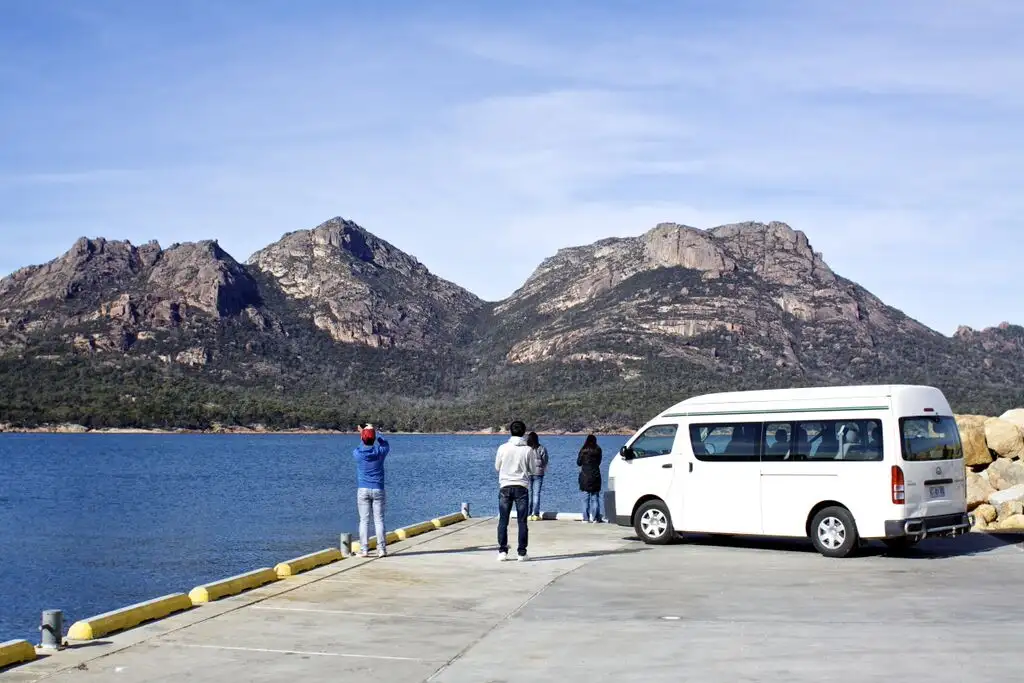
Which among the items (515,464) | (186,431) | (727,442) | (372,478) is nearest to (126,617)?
(372,478)

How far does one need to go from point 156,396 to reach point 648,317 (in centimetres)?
7916

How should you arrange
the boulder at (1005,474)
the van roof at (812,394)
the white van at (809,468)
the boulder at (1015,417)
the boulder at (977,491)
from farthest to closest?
the boulder at (1015,417)
the boulder at (1005,474)
the boulder at (977,491)
the van roof at (812,394)
the white van at (809,468)

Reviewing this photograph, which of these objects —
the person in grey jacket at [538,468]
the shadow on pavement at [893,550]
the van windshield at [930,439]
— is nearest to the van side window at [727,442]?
the shadow on pavement at [893,550]

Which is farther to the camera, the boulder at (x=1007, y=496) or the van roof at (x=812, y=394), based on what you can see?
the boulder at (x=1007, y=496)

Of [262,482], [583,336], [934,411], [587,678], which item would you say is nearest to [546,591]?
[587,678]

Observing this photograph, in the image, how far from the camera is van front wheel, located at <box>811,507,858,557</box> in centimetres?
1736

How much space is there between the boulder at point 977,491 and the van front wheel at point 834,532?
8287 millimetres

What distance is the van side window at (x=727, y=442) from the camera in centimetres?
1831

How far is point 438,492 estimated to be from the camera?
65875mm

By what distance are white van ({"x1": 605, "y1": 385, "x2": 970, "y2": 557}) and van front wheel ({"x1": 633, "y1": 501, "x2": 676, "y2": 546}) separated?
0.02 meters

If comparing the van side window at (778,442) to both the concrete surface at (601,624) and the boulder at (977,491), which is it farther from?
the boulder at (977,491)

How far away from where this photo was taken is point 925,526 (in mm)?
17078

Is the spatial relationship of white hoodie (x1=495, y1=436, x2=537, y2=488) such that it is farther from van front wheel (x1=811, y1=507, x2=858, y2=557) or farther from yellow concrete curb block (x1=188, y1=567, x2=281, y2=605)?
van front wheel (x1=811, y1=507, x2=858, y2=557)

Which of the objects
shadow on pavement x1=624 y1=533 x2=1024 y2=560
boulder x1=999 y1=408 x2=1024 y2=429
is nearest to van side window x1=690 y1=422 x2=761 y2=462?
shadow on pavement x1=624 y1=533 x2=1024 y2=560
